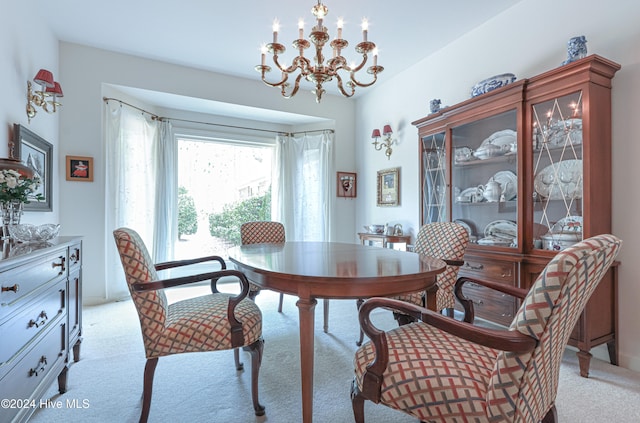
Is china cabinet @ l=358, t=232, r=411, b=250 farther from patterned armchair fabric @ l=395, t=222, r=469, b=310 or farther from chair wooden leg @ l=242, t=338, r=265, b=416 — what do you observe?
chair wooden leg @ l=242, t=338, r=265, b=416

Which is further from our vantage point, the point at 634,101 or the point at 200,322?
the point at 634,101

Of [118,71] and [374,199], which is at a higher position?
[118,71]

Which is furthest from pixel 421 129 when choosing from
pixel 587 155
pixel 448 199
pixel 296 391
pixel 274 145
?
A: pixel 296 391

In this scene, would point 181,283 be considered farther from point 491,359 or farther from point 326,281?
point 491,359

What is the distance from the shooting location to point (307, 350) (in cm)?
141

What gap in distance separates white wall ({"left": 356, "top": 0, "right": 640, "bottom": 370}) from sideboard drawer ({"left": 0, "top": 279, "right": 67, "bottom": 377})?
10.6 feet

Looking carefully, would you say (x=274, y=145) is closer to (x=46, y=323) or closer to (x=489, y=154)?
(x=489, y=154)

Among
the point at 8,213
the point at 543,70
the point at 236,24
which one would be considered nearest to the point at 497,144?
the point at 543,70

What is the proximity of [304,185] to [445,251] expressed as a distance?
287cm

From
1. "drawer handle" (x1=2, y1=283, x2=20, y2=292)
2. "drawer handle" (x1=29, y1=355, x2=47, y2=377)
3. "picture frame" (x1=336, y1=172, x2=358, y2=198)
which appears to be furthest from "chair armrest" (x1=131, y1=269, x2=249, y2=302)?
"picture frame" (x1=336, y1=172, x2=358, y2=198)

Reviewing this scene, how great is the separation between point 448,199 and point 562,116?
1.05 metres

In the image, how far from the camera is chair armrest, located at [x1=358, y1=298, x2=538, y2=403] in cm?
Result: 88

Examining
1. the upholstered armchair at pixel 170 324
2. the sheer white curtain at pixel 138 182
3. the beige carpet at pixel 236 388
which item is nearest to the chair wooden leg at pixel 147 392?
the upholstered armchair at pixel 170 324

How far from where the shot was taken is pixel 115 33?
3049 millimetres
